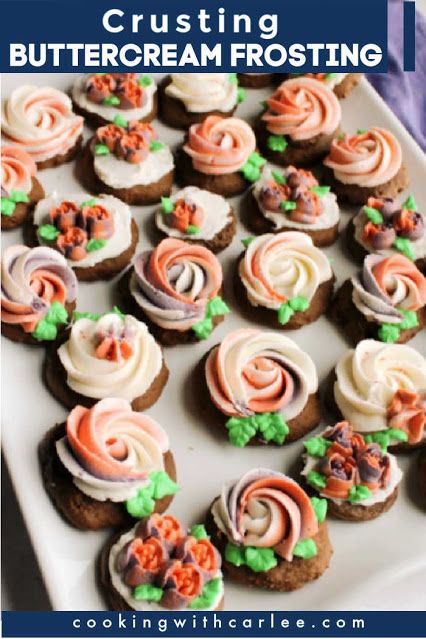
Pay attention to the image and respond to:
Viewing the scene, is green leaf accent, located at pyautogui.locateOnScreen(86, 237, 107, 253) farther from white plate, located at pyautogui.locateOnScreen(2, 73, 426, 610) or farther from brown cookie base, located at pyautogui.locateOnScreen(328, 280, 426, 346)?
brown cookie base, located at pyautogui.locateOnScreen(328, 280, 426, 346)

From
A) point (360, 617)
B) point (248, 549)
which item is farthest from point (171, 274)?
point (360, 617)

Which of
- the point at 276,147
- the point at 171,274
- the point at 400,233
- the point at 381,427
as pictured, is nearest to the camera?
the point at 381,427

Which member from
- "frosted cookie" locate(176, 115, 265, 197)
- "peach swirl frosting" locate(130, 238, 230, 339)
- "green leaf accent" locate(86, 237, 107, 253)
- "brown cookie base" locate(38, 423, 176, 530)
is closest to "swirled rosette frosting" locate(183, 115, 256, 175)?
"frosted cookie" locate(176, 115, 265, 197)

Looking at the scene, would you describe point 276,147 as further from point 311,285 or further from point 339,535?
point 339,535

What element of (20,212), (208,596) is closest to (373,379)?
(208,596)

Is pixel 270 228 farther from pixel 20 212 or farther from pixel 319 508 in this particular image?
pixel 319 508

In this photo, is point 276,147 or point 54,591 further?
point 276,147

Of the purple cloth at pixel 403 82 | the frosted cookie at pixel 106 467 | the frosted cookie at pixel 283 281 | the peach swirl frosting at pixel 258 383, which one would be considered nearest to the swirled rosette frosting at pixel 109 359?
the frosted cookie at pixel 106 467
